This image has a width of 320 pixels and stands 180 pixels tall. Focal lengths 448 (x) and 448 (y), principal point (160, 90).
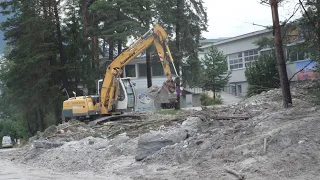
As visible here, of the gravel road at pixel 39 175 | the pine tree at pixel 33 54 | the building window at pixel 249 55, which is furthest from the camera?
the building window at pixel 249 55

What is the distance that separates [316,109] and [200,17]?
2739 centimetres

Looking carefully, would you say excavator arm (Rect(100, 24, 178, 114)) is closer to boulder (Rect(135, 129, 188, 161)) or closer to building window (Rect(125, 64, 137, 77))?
boulder (Rect(135, 129, 188, 161))

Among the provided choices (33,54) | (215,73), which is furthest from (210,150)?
(215,73)

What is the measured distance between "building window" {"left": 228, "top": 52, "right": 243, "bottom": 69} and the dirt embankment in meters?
39.3

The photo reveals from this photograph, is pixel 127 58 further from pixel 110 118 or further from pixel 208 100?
pixel 208 100

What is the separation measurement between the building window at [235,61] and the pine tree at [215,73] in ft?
16.5

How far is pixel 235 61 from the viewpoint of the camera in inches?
2265

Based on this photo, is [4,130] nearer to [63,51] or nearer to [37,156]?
[63,51]

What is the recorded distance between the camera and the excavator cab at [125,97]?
2283 centimetres

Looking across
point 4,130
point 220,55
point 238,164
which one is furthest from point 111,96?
point 4,130

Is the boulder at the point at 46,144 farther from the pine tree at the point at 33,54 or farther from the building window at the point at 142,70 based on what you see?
the building window at the point at 142,70

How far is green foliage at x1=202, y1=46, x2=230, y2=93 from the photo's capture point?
5100cm

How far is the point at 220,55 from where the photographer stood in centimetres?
5219

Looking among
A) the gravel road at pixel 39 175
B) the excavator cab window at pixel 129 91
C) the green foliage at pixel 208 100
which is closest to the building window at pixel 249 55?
the green foliage at pixel 208 100
